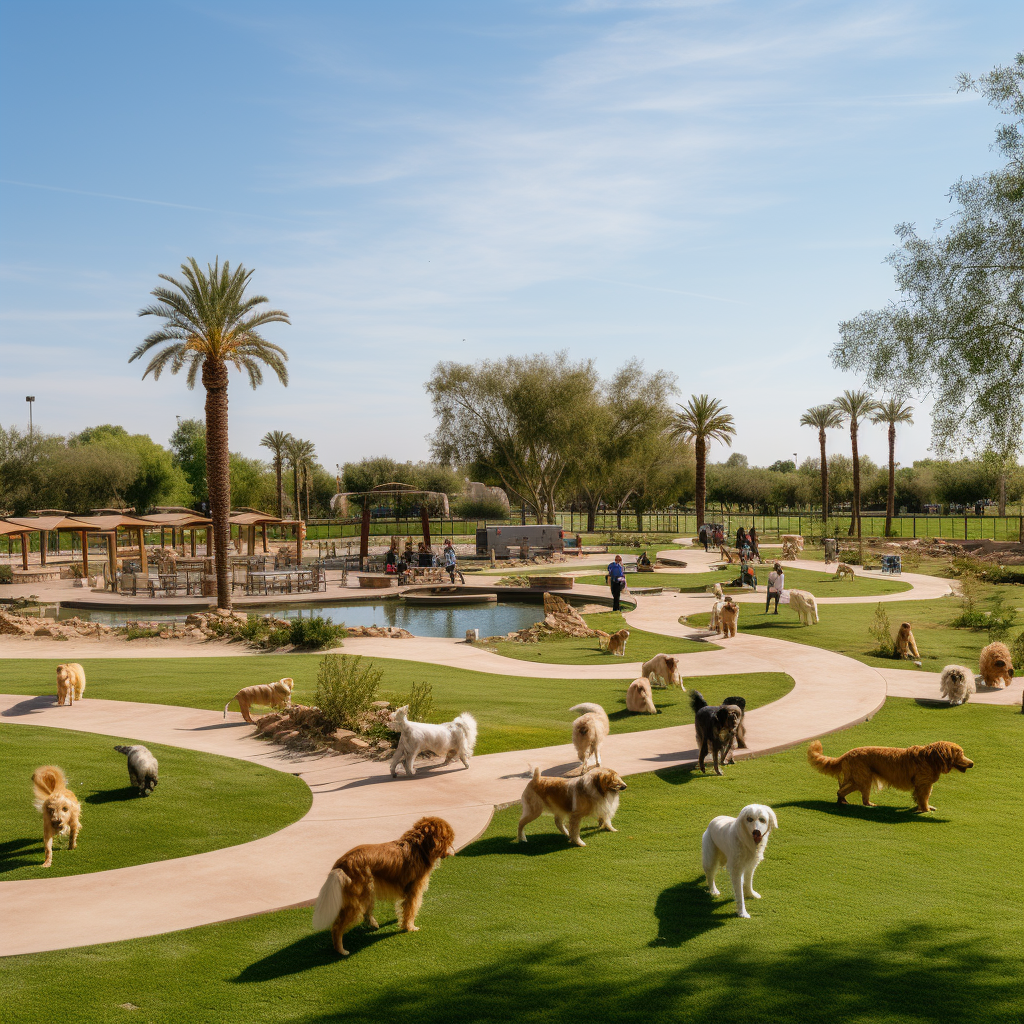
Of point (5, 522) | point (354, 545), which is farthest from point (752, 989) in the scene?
point (354, 545)

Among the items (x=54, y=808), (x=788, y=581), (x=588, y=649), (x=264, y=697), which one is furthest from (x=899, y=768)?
(x=788, y=581)

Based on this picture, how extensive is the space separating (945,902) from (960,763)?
95.7 inches

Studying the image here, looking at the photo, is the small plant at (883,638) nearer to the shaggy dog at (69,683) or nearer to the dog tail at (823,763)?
the dog tail at (823,763)

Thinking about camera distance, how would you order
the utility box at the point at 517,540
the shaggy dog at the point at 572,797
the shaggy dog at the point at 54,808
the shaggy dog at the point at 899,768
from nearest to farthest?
the shaggy dog at the point at 54,808, the shaggy dog at the point at 572,797, the shaggy dog at the point at 899,768, the utility box at the point at 517,540

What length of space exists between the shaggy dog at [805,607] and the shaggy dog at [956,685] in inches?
323

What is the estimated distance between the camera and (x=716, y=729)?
967 cm

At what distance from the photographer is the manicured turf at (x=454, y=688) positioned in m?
12.1

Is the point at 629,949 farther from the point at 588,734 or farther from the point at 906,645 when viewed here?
the point at 906,645

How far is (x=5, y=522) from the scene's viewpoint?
121ft

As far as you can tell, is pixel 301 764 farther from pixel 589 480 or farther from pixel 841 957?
pixel 589 480

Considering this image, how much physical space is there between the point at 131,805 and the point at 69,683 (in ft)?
17.9

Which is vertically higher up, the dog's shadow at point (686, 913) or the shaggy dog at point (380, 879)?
the shaggy dog at point (380, 879)

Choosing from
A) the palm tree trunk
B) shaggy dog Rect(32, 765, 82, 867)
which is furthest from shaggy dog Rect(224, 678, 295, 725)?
the palm tree trunk

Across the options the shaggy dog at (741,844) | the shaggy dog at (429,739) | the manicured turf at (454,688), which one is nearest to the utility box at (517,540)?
the manicured turf at (454,688)
